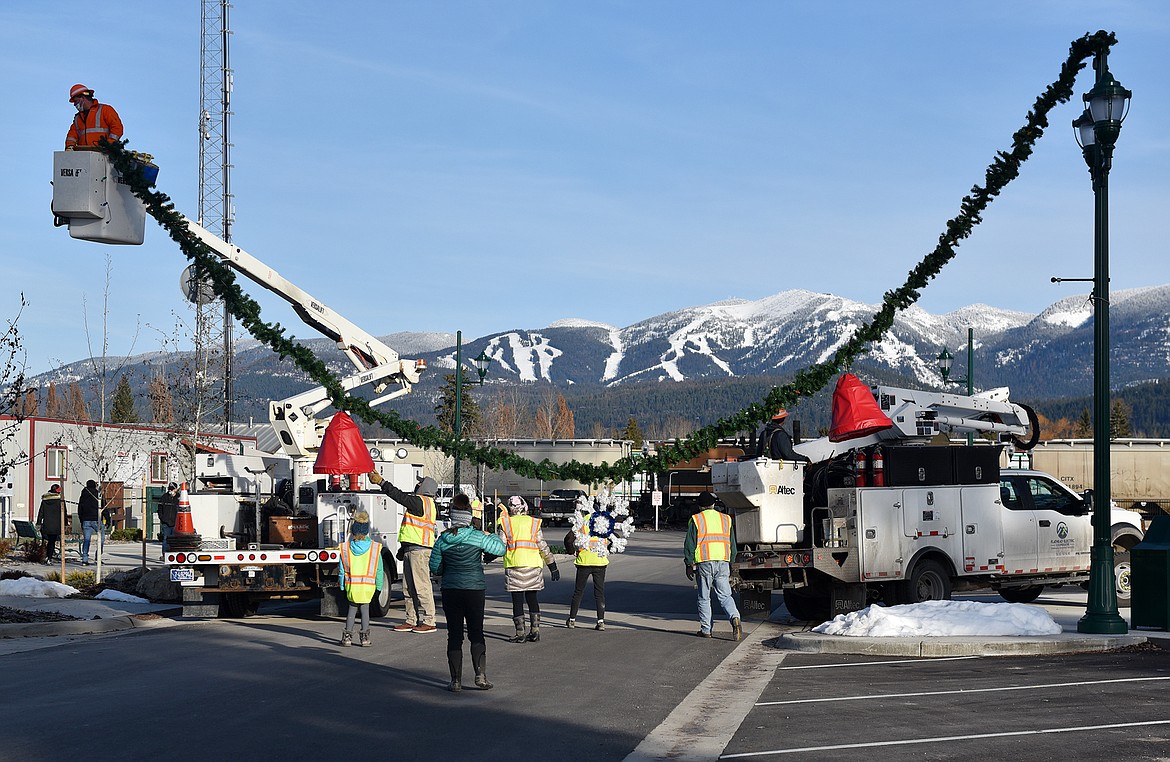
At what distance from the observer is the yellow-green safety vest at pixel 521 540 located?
53.4 feet

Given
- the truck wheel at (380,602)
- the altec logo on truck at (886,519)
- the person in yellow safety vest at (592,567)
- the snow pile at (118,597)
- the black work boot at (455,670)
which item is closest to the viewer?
the black work boot at (455,670)

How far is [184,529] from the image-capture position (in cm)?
1823

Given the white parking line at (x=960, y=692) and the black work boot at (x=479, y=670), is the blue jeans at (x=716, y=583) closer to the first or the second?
the white parking line at (x=960, y=692)

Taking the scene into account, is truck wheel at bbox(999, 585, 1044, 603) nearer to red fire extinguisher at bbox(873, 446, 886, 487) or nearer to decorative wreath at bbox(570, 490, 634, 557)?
red fire extinguisher at bbox(873, 446, 886, 487)

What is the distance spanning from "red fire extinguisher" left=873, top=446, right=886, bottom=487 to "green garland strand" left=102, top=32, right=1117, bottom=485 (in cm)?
259

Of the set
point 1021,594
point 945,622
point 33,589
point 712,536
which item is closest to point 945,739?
point 945,622

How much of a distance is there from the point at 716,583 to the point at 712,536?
69 cm

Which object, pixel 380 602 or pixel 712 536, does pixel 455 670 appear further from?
pixel 380 602

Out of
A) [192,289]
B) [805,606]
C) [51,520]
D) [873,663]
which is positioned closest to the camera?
[873,663]

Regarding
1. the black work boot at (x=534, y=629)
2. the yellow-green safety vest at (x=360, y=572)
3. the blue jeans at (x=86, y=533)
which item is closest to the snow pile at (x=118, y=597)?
the yellow-green safety vest at (x=360, y=572)

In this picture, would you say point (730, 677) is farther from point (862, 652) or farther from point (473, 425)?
point (473, 425)

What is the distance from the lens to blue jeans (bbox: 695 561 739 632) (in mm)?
17125

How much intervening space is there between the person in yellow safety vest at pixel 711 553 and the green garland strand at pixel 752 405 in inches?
55.2

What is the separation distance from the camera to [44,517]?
2820cm
